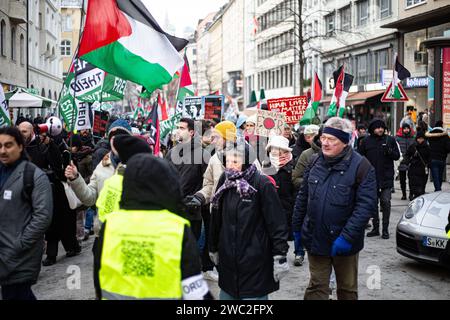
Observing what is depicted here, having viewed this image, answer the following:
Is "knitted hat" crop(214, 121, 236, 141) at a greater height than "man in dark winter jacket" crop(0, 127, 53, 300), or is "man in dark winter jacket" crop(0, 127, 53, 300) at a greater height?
"knitted hat" crop(214, 121, 236, 141)

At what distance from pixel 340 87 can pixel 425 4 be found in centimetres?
1814

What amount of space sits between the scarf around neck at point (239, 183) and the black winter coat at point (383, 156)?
218 inches

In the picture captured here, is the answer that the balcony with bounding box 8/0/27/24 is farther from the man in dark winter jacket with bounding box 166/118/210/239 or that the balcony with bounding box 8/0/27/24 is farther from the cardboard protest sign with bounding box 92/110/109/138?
the man in dark winter jacket with bounding box 166/118/210/239

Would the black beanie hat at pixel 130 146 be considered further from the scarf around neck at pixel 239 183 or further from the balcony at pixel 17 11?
the balcony at pixel 17 11

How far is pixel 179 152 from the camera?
685cm

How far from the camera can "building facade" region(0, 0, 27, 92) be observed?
29.5 metres

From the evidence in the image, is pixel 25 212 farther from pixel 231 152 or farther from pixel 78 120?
pixel 78 120

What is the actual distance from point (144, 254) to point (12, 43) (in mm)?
32283

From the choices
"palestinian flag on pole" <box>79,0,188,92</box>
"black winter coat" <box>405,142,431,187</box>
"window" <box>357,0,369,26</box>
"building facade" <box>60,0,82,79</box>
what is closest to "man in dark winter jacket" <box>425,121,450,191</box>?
"black winter coat" <box>405,142,431,187</box>

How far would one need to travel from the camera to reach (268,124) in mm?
10172

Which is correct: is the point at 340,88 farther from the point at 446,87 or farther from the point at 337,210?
the point at 337,210

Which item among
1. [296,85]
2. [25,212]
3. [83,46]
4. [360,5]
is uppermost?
[360,5]

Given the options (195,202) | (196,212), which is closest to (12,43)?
(196,212)

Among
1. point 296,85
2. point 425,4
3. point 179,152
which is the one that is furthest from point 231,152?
point 296,85
